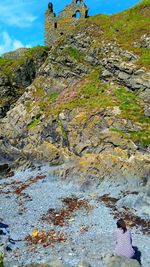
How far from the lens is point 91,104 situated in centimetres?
4938

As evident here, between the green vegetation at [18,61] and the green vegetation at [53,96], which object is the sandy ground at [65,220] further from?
the green vegetation at [18,61]

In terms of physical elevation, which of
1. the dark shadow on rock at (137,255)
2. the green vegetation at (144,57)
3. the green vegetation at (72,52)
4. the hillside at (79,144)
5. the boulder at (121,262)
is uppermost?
the green vegetation at (72,52)

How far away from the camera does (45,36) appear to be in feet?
240

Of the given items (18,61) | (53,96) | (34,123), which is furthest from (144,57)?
(18,61)

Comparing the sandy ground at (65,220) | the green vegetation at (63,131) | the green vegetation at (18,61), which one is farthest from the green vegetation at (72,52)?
the sandy ground at (65,220)

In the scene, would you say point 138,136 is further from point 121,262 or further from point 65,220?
point 121,262

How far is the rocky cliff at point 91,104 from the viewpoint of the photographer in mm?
39469

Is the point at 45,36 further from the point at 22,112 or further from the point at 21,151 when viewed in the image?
the point at 21,151

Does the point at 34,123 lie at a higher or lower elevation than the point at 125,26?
lower

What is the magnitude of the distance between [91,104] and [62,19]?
2800 cm

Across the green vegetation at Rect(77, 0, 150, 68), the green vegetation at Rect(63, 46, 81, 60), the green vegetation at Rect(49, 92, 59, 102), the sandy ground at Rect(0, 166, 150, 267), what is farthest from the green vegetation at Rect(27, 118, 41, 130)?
the green vegetation at Rect(77, 0, 150, 68)

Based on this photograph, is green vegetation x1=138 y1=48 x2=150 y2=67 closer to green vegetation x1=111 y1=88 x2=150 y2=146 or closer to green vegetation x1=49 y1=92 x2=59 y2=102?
green vegetation x1=111 y1=88 x2=150 y2=146

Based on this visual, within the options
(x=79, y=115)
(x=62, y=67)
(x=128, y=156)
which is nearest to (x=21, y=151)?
(x=79, y=115)

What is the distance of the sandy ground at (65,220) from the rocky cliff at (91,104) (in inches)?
105
